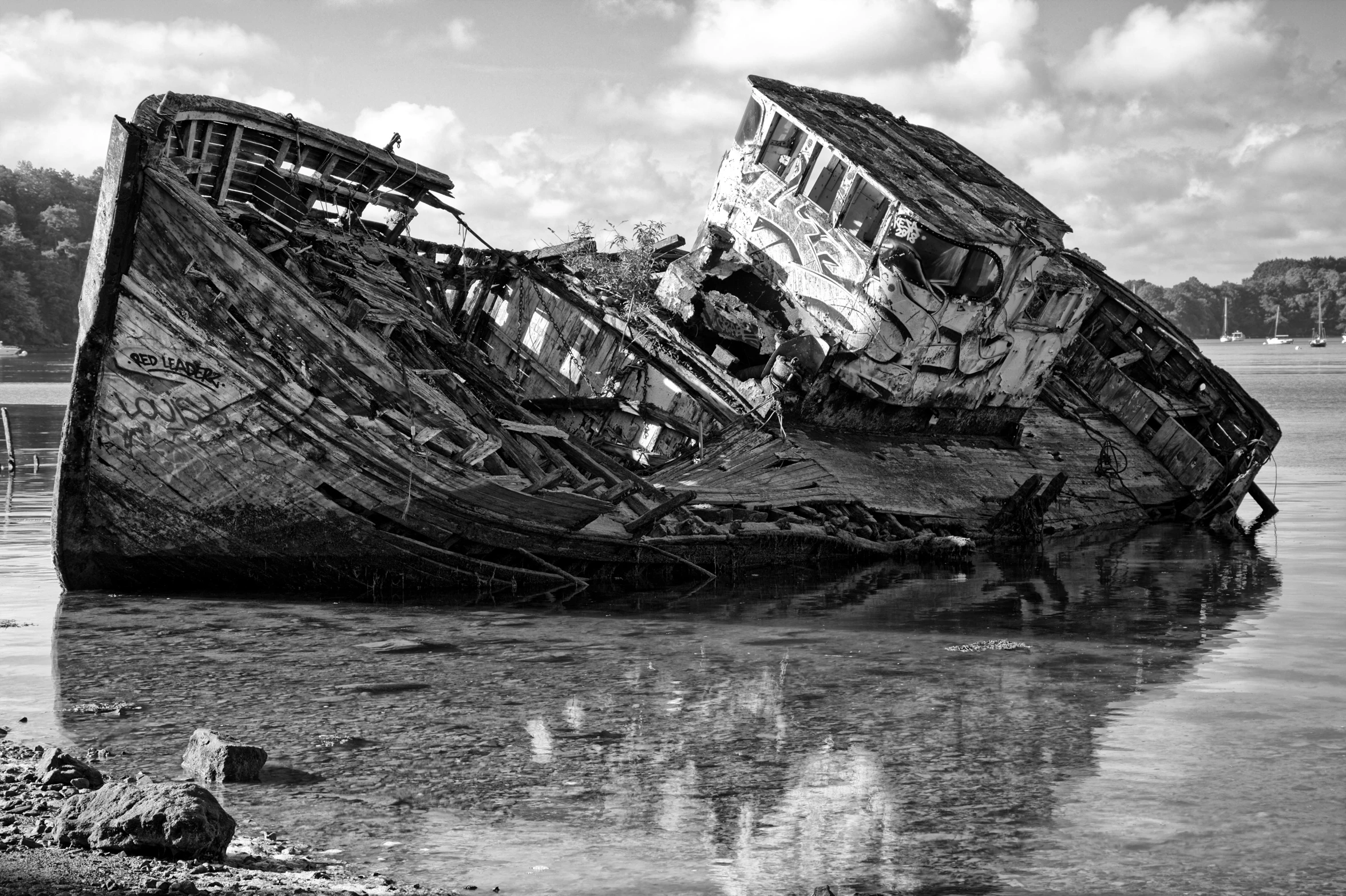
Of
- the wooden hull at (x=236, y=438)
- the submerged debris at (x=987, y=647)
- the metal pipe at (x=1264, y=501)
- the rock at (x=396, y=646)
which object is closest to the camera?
the rock at (x=396, y=646)

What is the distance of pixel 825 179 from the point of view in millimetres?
15453

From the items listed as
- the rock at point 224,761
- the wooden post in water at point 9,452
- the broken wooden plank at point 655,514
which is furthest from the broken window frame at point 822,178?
the wooden post in water at point 9,452

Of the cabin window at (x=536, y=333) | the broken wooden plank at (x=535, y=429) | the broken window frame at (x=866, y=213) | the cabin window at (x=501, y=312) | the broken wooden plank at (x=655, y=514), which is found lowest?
the broken wooden plank at (x=655, y=514)

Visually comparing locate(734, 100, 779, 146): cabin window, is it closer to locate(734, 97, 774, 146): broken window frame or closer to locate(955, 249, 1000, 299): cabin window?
locate(734, 97, 774, 146): broken window frame

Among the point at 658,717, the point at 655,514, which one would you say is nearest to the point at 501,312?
the point at 655,514

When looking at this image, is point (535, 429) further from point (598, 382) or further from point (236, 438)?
point (598, 382)

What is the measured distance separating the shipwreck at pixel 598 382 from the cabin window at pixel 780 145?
0.03 metres

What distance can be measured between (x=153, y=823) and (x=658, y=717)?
3.24 meters

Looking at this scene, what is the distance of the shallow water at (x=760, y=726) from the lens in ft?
19.1

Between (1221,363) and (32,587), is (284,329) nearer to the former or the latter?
(32,587)

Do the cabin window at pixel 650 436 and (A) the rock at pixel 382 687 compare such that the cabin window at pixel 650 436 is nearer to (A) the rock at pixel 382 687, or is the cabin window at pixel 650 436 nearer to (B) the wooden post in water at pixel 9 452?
(A) the rock at pixel 382 687

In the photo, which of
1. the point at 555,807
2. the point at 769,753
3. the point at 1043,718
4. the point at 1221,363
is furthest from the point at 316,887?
the point at 1221,363

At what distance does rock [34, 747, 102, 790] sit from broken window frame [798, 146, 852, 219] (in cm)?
1073

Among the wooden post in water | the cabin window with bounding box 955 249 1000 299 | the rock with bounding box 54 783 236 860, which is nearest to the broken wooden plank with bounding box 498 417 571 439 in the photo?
the cabin window with bounding box 955 249 1000 299
